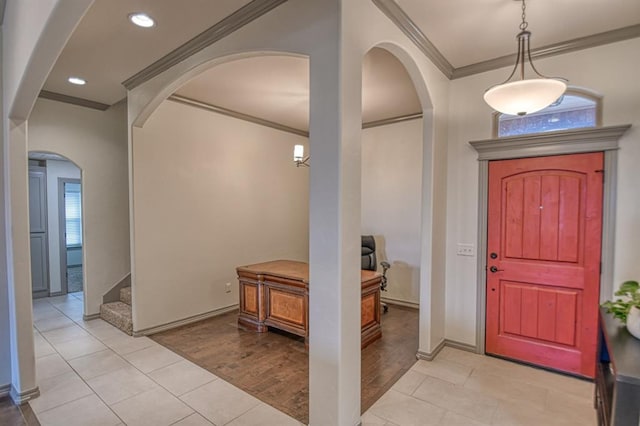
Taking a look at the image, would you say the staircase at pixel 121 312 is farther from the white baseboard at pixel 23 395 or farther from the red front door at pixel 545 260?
Answer: the red front door at pixel 545 260

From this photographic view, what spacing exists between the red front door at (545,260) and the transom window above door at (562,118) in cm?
30

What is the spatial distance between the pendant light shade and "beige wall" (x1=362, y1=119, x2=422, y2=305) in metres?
2.68

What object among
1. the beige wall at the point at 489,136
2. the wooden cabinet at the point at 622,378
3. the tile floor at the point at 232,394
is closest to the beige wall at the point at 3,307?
the tile floor at the point at 232,394

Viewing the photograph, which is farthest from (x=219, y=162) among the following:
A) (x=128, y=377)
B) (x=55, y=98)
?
(x=128, y=377)

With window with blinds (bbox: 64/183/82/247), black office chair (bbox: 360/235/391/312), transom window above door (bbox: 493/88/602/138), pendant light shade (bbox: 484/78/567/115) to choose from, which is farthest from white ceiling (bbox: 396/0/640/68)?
window with blinds (bbox: 64/183/82/247)

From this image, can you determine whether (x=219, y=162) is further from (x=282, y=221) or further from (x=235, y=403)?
(x=235, y=403)

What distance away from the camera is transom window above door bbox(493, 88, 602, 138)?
2.86 metres

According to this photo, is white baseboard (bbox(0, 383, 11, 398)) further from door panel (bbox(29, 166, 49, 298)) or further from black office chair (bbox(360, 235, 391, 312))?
black office chair (bbox(360, 235, 391, 312))

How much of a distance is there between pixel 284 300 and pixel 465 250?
2.12 m

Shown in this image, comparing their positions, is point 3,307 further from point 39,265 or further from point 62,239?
point 62,239

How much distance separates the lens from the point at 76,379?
288 cm

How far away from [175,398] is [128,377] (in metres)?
0.66

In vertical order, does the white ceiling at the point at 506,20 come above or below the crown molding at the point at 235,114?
above

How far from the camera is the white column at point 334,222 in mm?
1975
